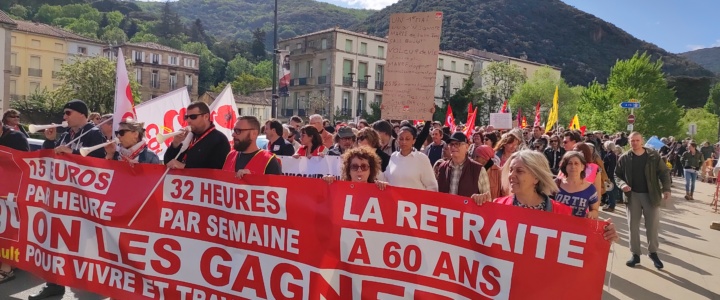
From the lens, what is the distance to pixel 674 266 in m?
7.20

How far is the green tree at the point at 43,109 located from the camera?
42.1 m

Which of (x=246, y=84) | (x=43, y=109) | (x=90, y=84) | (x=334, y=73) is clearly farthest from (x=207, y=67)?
(x=90, y=84)

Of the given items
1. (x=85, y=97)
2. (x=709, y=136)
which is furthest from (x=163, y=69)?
(x=709, y=136)

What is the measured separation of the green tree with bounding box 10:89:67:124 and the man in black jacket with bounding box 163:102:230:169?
141 feet

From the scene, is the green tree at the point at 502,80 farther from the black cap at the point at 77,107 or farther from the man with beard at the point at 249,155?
the man with beard at the point at 249,155

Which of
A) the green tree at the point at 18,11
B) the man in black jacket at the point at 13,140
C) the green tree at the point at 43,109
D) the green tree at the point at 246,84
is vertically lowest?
the green tree at the point at 43,109

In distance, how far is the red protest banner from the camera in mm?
3234

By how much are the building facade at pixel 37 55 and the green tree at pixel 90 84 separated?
18.5 meters

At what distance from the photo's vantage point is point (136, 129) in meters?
5.32

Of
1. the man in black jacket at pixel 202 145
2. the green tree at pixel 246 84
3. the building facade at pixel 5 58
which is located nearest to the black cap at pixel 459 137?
the man in black jacket at pixel 202 145

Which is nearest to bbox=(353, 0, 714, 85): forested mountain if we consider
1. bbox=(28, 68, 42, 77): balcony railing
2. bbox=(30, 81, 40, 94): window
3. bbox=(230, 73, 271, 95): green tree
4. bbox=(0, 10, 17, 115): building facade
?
bbox=(230, 73, 271, 95): green tree

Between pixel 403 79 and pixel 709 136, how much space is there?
5743 cm

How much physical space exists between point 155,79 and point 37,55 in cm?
1950

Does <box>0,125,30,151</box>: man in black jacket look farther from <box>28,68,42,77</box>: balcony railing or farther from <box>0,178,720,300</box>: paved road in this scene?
<box>28,68,42,77</box>: balcony railing
